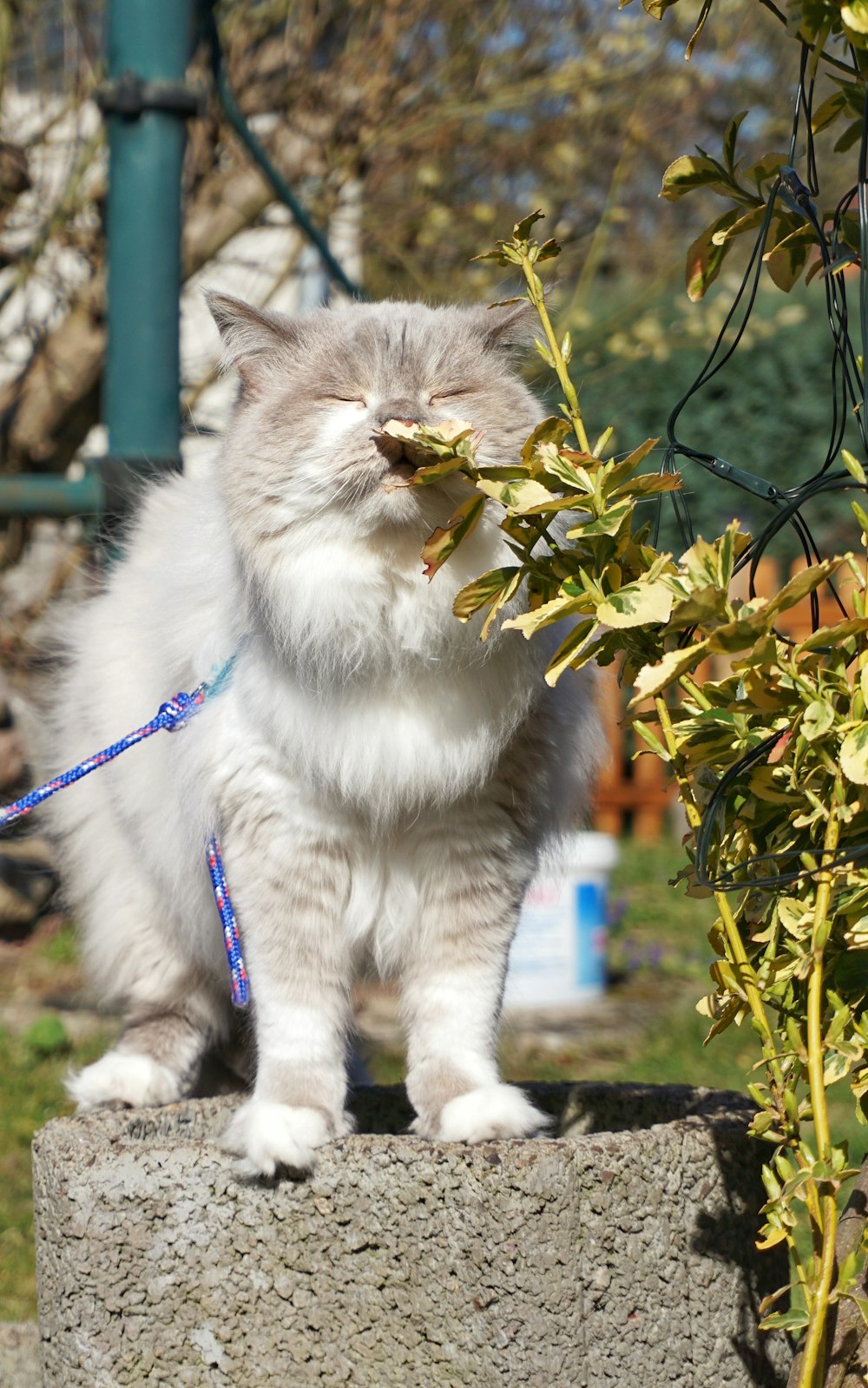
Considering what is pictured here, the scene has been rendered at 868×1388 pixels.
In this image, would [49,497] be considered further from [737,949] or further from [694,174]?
[737,949]

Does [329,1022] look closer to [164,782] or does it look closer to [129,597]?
[164,782]

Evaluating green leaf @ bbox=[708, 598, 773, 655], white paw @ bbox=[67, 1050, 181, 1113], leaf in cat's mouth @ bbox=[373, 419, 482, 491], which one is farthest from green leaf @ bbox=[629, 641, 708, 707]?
white paw @ bbox=[67, 1050, 181, 1113]

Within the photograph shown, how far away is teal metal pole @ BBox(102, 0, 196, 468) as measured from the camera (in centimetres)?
303

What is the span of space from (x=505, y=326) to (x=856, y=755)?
1022 mm

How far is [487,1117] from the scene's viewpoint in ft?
→ 5.84

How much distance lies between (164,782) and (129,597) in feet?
1.42

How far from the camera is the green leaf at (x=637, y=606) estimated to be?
52.1 inches

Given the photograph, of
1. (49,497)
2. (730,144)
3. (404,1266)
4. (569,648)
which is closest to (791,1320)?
(404,1266)

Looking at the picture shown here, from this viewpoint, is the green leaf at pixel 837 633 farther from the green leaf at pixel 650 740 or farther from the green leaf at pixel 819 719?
the green leaf at pixel 650 740

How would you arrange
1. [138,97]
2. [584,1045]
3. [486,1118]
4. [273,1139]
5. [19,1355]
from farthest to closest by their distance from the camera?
[584,1045] < [138,97] < [19,1355] < [486,1118] < [273,1139]

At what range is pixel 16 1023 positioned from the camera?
4.16 m

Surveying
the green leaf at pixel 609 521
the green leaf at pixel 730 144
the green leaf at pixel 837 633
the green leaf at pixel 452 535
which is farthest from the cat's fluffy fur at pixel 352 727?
the green leaf at pixel 837 633

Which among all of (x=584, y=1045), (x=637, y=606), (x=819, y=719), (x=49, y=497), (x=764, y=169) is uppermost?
(x=49, y=497)

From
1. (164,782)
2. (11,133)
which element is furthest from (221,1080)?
(11,133)
